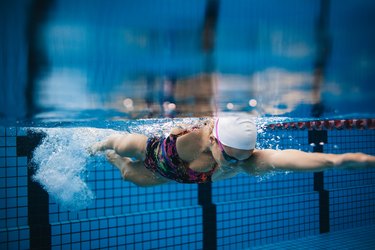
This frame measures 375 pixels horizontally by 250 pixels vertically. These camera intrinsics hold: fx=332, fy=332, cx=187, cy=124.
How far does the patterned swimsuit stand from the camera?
10.5 feet

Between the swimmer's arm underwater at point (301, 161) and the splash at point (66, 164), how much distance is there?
339cm

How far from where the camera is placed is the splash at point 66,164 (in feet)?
17.8

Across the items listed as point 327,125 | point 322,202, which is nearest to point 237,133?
point 327,125

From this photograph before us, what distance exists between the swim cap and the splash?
3.19 metres

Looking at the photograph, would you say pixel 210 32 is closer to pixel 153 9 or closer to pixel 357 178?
pixel 153 9

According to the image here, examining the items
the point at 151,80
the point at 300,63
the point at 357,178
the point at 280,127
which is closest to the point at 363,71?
the point at 300,63

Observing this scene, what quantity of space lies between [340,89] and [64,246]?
16.1ft

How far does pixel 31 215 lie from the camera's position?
5.14 meters

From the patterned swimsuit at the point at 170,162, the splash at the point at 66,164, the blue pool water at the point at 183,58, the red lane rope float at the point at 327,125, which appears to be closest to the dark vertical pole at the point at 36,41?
the blue pool water at the point at 183,58

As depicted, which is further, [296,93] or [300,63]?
[296,93]

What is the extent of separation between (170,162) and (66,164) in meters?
3.78

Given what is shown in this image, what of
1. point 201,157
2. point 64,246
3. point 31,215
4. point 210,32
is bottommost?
point 64,246

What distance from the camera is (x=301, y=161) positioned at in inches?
93.0

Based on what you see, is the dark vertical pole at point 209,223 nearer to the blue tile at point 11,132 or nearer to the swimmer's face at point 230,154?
→ the blue tile at point 11,132
